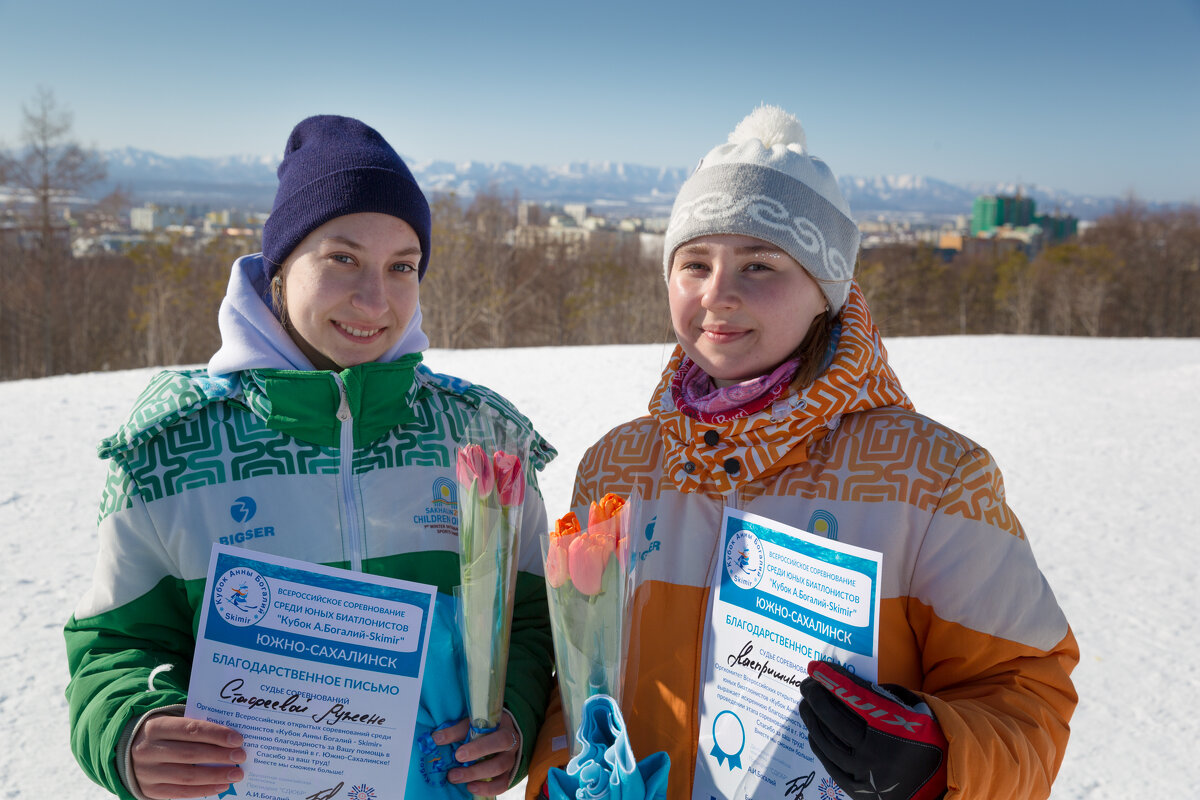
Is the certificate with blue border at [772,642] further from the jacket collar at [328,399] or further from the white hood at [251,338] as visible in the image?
the white hood at [251,338]

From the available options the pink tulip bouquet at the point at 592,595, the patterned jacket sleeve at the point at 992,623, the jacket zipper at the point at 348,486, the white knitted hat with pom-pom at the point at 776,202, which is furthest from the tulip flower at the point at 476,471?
the patterned jacket sleeve at the point at 992,623

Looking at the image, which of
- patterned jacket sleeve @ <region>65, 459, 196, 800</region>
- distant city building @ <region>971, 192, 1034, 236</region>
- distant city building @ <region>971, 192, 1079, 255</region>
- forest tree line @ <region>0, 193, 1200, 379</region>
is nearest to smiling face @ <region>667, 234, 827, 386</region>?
patterned jacket sleeve @ <region>65, 459, 196, 800</region>

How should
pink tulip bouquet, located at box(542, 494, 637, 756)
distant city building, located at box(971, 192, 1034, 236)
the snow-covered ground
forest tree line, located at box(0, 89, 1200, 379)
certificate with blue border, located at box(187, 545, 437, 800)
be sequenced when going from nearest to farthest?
pink tulip bouquet, located at box(542, 494, 637, 756) → certificate with blue border, located at box(187, 545, 437, 800) → the snow-covered ground → forest tree line, located at box(0, 89, 1200, 379) → distant city building, located at box(971, 192, 1034, 236)

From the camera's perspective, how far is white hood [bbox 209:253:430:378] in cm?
177

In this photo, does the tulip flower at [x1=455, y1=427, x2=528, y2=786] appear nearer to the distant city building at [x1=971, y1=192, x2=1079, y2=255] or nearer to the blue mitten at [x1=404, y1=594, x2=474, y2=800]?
the blue mitten at [x1=404, y1=594, x2=474, y2=800]

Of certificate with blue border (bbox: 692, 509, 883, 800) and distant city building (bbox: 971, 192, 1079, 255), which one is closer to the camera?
certificate with blue border (bbox: 692, 509, 883, 800)

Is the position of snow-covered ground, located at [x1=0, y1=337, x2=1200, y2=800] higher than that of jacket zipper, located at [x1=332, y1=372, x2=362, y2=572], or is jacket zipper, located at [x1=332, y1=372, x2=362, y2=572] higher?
jacket zipper, located at [x1=332, y1=372, x2=362, y2=572]

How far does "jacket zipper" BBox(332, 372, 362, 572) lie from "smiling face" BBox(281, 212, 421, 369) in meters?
0.09

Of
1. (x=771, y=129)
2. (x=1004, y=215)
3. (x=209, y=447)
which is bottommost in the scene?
(x=209, y=447)

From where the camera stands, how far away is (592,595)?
135 centimetres

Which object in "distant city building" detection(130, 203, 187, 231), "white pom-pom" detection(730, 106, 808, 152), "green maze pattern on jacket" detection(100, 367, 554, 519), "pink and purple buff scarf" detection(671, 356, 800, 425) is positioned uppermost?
"distant city building" detection(130, 203, 187, 231)

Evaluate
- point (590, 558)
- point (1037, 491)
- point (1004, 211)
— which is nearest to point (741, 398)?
point (590, 558)

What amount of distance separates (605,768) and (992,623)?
75 cm

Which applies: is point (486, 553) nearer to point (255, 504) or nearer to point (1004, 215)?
point (255, 504)
